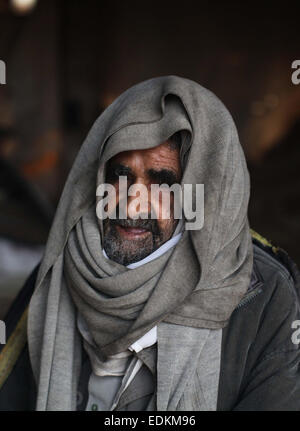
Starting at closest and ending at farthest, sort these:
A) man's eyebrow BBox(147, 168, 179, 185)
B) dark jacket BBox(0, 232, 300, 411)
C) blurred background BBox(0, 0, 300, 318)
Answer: dark jacket BBox(0, 232, 300, 411), man's eyebrow BBox(147, 168, 179, 185), blurred background BBox(0, 0, 300, 318)

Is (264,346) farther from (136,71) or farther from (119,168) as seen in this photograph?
(136,71)

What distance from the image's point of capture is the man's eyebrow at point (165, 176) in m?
1.98

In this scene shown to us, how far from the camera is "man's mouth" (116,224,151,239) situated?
2.01 meters

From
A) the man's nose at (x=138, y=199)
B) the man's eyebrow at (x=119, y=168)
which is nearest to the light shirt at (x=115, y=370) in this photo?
the man's nose at (x=138, y=199)

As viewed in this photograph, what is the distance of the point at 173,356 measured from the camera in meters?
1.83

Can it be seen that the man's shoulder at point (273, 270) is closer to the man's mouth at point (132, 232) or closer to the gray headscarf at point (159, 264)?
the gray headscarf at point (159, 264)

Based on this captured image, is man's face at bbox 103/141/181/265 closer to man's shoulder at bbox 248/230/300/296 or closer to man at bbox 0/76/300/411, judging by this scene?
man at bbox 0/76/300/411

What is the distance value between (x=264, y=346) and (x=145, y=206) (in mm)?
587

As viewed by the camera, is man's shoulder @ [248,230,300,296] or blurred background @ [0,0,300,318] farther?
blurred background @ [0,0,300,318]

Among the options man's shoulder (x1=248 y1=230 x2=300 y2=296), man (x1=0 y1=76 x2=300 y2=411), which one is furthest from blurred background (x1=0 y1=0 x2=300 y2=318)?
man (x1=0 y1=76 x2=300 y2=411)
